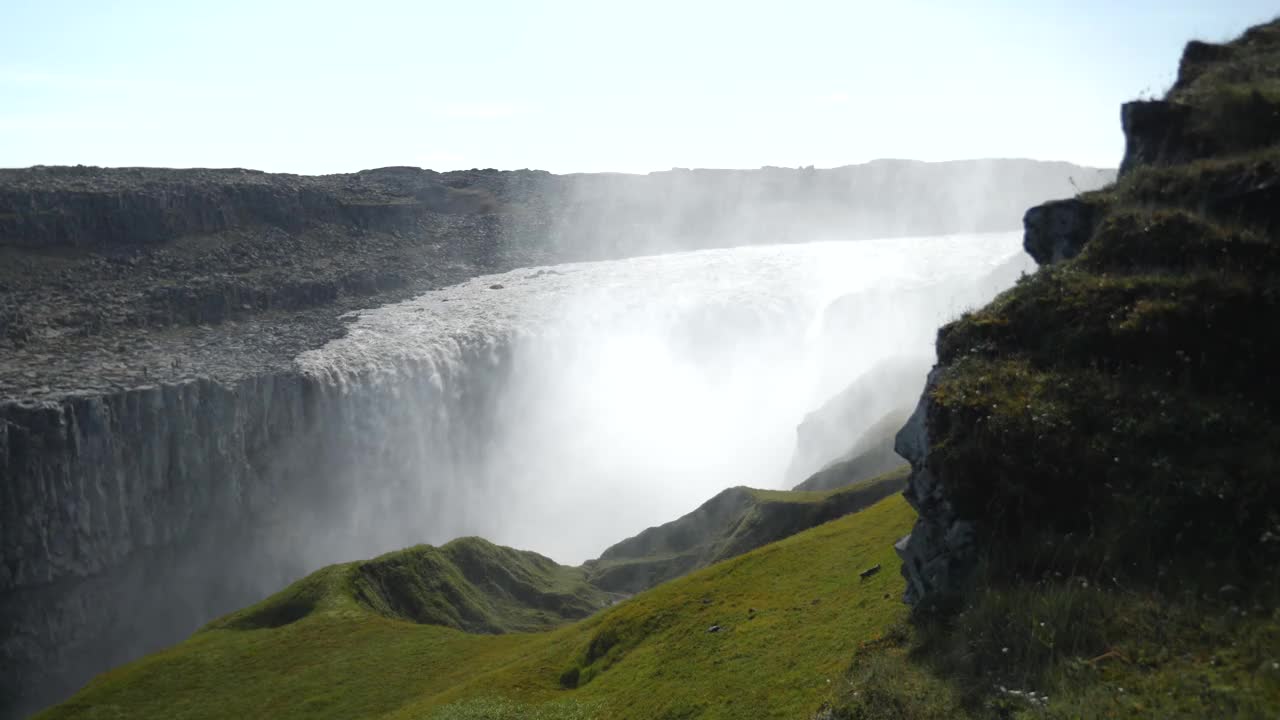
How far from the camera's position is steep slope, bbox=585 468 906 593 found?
45625 mm

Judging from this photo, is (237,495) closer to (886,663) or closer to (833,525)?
(833,525)

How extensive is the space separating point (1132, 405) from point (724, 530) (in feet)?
154

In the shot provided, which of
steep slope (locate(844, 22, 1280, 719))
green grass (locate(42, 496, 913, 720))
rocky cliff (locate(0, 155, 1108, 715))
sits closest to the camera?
steep slope (locate(844, 22, 1280, 719))

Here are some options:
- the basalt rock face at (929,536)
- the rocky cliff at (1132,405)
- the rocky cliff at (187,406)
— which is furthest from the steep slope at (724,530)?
the rocky cliff at (187,406)

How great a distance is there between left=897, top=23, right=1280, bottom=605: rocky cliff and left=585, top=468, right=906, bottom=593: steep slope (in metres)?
26.4

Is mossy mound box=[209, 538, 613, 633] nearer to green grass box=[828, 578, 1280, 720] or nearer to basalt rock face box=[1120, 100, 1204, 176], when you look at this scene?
green grass box=[828, 578, 1280, 720]

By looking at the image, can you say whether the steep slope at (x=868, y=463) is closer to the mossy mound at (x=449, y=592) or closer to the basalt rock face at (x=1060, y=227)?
the mossy mound at (x=449, y=592)

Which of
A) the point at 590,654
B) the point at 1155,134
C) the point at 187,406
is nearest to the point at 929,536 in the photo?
the point at 1155,134

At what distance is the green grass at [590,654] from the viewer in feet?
59.5

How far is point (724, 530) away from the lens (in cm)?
5888

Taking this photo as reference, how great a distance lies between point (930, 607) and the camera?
46.7 feet

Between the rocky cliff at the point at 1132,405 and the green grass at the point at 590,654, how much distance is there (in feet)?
11.3

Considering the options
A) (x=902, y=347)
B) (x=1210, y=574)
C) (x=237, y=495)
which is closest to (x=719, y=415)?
(x=902, y=347)

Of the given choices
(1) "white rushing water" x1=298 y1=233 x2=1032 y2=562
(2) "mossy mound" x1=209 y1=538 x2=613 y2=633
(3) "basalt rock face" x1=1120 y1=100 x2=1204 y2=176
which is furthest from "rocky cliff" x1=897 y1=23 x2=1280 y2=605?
(1) "white rushing water" x1=298 y1=233 x2=1032 y2=562
